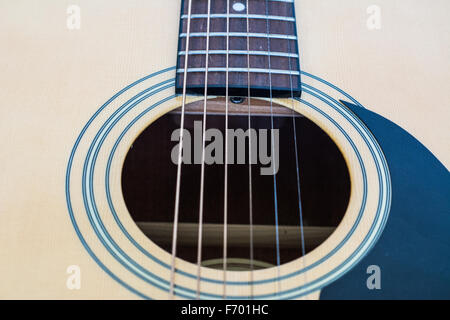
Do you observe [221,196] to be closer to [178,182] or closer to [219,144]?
[219,144]

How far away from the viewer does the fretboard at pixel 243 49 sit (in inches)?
34.2

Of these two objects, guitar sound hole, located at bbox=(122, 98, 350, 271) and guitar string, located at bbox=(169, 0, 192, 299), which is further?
guitar sound hole, located at bbox=(122, 98, 350, 271)

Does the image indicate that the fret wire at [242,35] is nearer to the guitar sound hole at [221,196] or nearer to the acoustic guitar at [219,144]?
the acoustic guitar at [219,144]

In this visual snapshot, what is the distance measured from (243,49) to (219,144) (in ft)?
0.76

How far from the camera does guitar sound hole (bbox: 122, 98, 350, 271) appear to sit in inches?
41.8

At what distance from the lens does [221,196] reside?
45.7 inches

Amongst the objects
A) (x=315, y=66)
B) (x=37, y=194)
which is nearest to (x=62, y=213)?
(x=37, y=194)

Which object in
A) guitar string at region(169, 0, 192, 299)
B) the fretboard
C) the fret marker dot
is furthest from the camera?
the fret marker dot

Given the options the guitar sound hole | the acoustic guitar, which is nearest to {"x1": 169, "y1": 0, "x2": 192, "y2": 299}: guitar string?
the acoustic guitar

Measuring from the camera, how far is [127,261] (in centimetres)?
69

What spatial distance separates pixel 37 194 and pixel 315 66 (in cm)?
60

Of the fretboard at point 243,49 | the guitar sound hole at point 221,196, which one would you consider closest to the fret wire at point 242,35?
the fretboard at point 243,49

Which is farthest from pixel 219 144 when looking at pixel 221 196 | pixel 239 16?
pixel 239 16

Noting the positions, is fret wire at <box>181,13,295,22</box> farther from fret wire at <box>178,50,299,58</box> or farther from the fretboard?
fret wire at <box>178,50,299,58</box>
